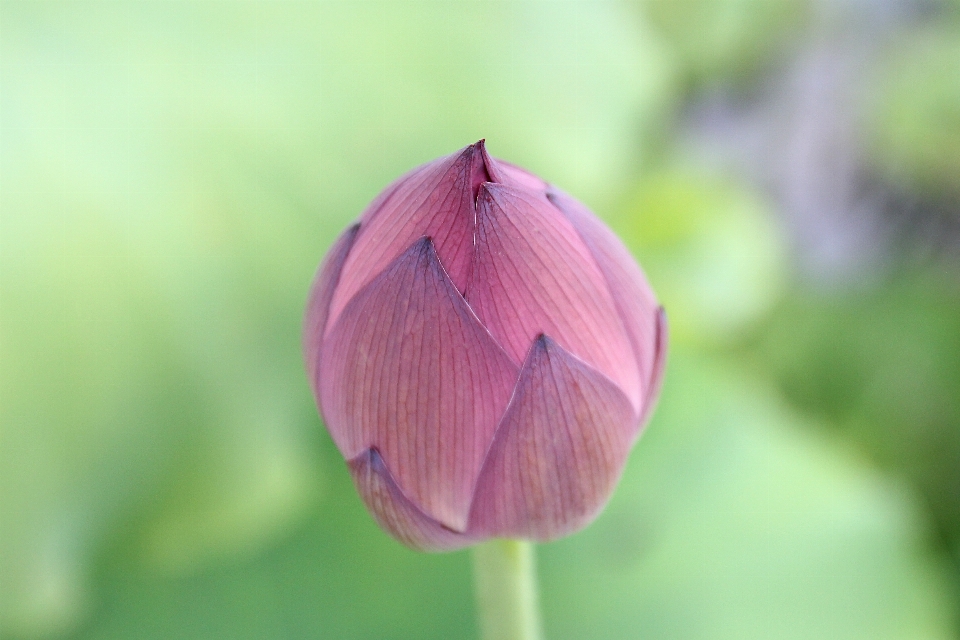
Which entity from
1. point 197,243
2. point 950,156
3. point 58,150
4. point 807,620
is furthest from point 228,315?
point 950,156

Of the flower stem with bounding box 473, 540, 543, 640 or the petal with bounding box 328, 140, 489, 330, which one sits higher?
the petal with bounding box 328, 140, 489, 330

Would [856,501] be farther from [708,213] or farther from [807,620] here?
[708,213]

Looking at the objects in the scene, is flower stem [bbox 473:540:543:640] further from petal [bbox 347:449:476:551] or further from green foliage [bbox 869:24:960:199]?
green foliage [bbox 869:24:960:199]

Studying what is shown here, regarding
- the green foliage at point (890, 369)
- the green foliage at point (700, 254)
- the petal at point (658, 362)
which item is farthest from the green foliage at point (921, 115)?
the petal at point (658, 362)

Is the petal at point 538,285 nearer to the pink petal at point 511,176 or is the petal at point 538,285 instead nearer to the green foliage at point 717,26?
the pink petal at point 511,176

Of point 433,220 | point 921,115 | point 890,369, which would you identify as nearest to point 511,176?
point 433,220

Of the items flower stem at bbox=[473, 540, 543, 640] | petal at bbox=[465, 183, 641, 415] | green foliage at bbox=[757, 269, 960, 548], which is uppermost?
green foliage at bbox=[757, 269, 960, 548]

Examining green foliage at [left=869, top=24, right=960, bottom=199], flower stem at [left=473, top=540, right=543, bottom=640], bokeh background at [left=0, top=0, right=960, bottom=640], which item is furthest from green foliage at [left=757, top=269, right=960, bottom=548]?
flower stem at [left=473, top=540, right=543, bottom=640]
